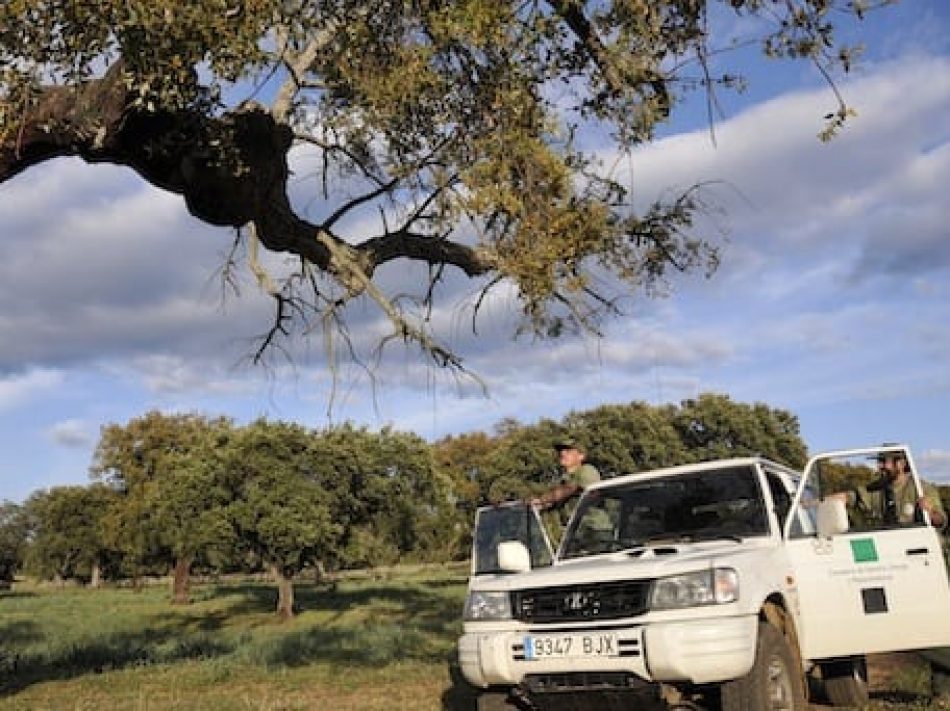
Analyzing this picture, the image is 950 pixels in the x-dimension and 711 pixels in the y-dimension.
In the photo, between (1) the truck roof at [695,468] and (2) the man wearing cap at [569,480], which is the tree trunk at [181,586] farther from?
(1) the truck roof at [695,468]

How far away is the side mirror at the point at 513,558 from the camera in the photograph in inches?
281

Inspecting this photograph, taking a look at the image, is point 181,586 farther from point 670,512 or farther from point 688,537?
point 688,537

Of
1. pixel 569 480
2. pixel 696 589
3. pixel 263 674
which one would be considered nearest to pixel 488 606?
pixel 696 589

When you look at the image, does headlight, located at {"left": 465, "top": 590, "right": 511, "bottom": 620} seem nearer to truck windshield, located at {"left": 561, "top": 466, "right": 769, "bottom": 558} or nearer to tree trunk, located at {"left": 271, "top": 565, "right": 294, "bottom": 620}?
truck windshield, located at {"left": 561, "top": 466, "right": 769, "bottom": 558}

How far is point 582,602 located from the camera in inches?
247

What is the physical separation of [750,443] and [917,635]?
5555 cm

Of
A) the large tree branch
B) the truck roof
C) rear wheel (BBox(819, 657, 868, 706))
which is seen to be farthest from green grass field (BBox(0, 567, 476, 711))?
the large tree branch

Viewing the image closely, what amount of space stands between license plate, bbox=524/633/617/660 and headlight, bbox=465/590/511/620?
307 mm

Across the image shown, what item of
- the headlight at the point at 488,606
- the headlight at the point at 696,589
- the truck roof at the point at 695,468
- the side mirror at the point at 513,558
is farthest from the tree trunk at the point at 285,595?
the headlight at the point at 696,589

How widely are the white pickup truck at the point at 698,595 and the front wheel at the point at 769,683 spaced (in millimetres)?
12

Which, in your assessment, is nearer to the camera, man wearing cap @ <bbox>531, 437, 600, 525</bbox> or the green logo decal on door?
the green logo decal on door

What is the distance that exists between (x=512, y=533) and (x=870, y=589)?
2.74 metres

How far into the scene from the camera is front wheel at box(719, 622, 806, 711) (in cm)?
587

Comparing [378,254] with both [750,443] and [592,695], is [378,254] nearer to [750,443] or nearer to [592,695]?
[592,695]
